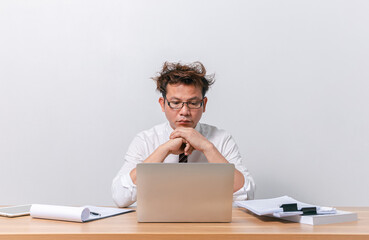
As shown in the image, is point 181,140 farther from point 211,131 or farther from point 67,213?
point 67,213

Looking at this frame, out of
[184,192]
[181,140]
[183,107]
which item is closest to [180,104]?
[183,107]

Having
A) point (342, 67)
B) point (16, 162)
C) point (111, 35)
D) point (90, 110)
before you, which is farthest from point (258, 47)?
point (16, 162)

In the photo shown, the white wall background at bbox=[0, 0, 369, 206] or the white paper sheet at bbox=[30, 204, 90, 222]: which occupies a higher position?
the white wall background at bbox=[0, 0, 369, 206]

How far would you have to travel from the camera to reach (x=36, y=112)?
3.34 metres

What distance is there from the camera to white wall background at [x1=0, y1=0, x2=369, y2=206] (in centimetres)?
332

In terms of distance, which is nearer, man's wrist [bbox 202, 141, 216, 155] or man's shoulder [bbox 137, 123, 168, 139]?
man's wrist [bbox 202, 141, 216, 155]

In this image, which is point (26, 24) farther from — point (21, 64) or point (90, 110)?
point (90, 110)

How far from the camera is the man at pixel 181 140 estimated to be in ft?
6.98

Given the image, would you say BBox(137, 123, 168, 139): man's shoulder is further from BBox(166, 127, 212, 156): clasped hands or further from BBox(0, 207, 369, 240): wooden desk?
BBox(0, 207, 369, 240): wooden desk

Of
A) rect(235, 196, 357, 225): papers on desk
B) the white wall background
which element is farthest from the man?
the white wall background

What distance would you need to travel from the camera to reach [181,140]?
7.06 feet

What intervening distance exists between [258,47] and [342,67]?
2.15 feet

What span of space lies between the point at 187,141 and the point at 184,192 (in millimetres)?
710

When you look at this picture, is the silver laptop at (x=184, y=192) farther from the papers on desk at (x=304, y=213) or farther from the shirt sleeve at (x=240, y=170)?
the shirt sleeve at (x=240, y=170)
